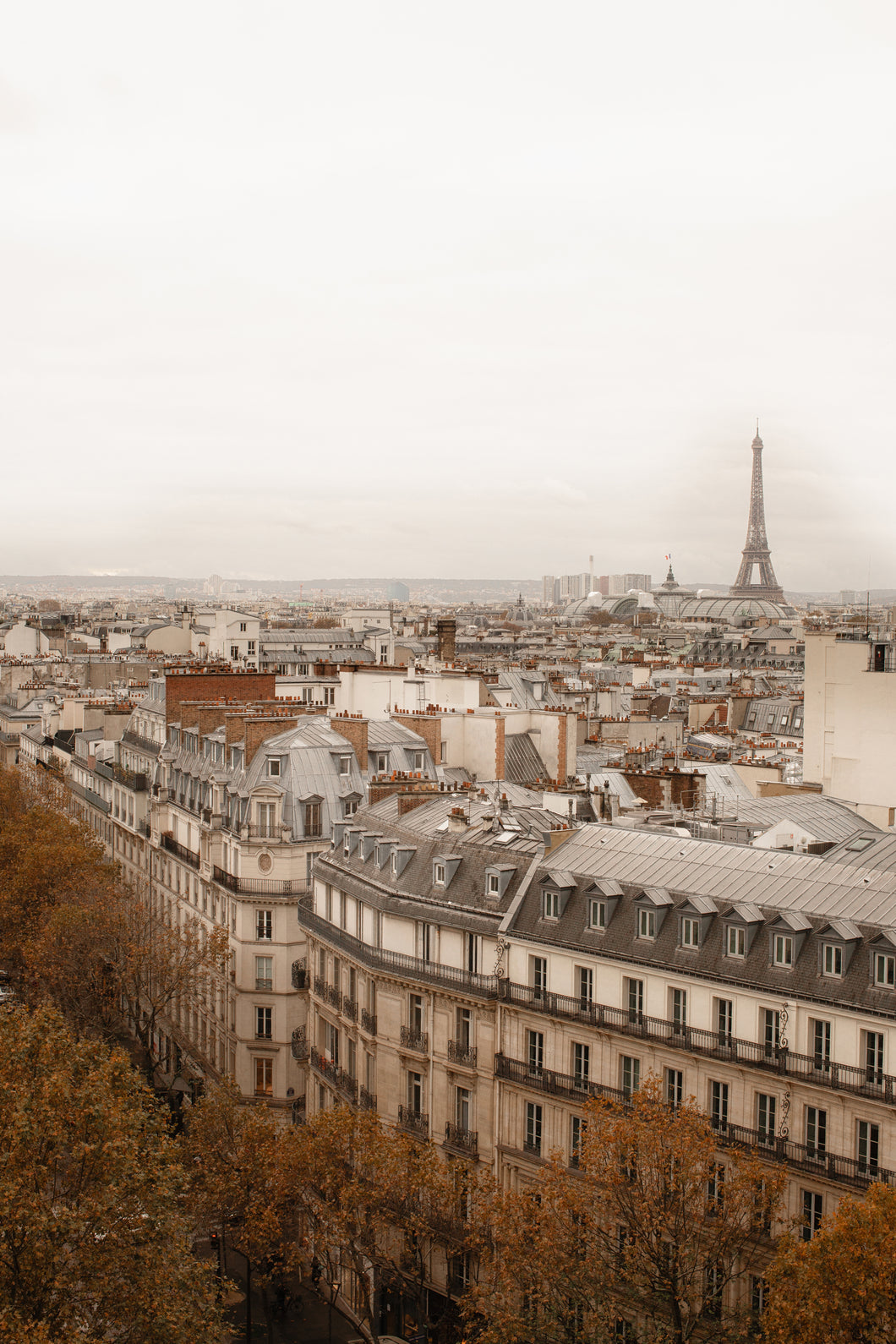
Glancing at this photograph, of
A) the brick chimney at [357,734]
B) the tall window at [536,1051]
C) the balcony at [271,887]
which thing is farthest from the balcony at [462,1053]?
the brick chimney at [357,734]

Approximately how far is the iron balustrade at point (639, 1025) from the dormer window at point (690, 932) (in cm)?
142

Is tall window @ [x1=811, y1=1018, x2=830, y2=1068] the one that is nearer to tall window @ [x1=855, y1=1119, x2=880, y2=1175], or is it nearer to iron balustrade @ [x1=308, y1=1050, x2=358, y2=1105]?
tall window @ [x1=855, y1=1119, x2=880, y2=1175]

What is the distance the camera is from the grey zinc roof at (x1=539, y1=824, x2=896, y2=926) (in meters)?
23.6

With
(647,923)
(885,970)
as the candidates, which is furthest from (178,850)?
(885,970)

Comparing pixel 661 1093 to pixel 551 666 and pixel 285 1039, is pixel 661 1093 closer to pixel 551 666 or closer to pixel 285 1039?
pixel 285 1039

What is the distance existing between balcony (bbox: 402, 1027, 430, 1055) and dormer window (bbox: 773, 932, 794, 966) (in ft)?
27.5

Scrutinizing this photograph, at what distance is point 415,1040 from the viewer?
28.7 metres

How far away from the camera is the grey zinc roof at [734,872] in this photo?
23.6 m

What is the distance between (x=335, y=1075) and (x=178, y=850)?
1450 centimetres

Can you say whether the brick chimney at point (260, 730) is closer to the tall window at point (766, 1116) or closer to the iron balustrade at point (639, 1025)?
the iron balustrade at point (639, 1025)

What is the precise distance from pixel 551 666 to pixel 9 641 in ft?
165

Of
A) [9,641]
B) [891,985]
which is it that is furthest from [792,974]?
[9,641]

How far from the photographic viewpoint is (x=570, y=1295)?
21484mm

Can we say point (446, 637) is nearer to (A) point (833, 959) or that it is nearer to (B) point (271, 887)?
(B) point (271, 887)
